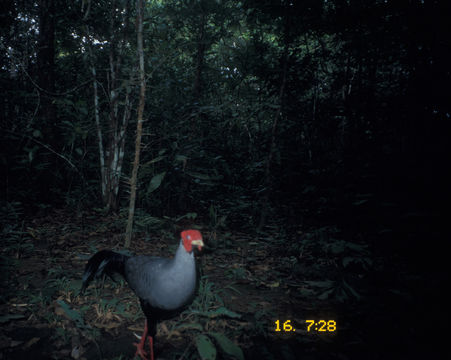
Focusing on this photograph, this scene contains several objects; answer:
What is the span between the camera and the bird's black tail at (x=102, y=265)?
3.02 meters

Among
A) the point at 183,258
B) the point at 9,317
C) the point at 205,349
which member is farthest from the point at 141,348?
the point at 9,317

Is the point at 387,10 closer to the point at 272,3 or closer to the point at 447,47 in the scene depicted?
the point at 447,47

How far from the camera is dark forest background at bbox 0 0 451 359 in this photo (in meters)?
3.22

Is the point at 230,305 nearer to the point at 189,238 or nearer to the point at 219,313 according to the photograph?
the point at 219,313

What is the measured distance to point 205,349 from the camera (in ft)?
7.99

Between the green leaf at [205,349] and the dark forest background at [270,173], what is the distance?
0.18 metres

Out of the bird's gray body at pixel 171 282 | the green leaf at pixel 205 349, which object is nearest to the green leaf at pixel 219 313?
the green leaf at pixel 205 349

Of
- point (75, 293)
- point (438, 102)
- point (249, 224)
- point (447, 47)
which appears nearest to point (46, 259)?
point (75, 293)

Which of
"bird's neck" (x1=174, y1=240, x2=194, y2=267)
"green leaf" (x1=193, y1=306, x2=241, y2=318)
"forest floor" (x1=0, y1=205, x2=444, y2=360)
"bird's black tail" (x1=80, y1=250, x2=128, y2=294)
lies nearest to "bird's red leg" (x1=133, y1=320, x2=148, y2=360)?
"forest floor" (x1=0, y1=205, x2=444, y2=360)

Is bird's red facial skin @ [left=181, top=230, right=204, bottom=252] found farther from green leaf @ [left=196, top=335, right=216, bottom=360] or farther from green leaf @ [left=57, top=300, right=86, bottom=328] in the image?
green leaf @ [left=57, top=300, right=86, bottom=328]

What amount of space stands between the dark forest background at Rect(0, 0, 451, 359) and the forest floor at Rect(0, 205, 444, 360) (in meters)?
0.03

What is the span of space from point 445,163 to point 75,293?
5258 millimetres

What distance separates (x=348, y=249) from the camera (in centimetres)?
460
